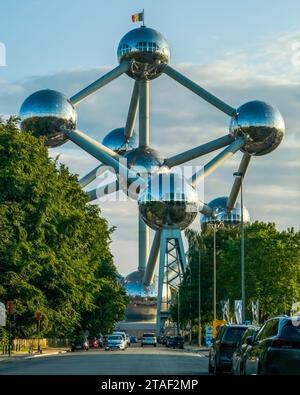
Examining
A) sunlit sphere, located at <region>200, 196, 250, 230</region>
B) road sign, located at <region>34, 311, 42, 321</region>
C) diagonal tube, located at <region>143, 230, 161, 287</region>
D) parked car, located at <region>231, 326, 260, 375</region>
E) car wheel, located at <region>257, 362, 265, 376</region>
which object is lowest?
car wheel, located at <region>257, 362, 265, 376</region>

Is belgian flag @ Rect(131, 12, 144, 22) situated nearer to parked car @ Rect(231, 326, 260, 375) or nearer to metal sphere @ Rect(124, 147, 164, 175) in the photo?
metal sphere @ Rect(124, 147, 164, 175)

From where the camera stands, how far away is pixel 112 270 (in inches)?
3935

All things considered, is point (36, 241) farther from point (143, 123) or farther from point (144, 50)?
point (143, 123)

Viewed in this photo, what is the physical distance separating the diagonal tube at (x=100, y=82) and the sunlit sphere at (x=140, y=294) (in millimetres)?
43565

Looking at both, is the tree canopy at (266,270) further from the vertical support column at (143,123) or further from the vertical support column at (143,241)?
the vertical support column at (143,241)

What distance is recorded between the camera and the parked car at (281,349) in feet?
60.0

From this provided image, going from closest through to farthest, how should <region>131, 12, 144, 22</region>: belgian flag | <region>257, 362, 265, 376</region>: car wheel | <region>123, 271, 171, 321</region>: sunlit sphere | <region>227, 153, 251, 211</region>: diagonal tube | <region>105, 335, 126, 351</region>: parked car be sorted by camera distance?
1. <region>257, 362, 265, 376</region>: car wheel
2. <region>105, 335, 126, 351</region>: parked car
3. <region>227, 153, 251, 211</region>: diagonal tube
4. <region>131, 12, 144, 22</region>: belgian flag
5. <region>123, 271, 171, 321</region>: sunlit sphere

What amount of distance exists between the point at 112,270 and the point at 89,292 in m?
25.0

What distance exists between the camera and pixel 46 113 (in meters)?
92.1

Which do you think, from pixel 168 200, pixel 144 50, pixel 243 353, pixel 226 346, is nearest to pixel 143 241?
pixel 144 50

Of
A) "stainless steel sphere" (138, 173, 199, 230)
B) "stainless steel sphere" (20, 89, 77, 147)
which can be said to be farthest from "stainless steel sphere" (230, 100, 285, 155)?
"stainless steel sphere" (20, 89, 77, 147)

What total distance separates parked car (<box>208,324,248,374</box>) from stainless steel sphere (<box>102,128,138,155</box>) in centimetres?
8949

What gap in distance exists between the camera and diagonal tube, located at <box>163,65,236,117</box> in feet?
329
